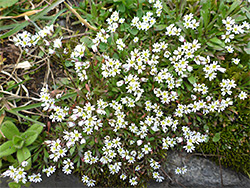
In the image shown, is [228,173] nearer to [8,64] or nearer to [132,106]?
[132,106]

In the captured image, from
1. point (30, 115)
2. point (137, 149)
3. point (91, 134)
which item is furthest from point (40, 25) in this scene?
point (137, 149)

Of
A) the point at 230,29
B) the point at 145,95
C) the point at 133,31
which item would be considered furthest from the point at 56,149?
the point at 230,29

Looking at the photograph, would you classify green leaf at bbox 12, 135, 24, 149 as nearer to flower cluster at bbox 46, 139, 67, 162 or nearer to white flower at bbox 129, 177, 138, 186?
flower cluster at bbox 46, 139, 67, 162

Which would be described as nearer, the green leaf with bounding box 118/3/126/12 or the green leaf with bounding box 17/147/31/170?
the green leaf with bounding box 17/147/31/170

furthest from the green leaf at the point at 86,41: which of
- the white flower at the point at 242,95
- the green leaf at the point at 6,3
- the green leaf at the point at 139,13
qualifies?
the white flower at the point at 242,95

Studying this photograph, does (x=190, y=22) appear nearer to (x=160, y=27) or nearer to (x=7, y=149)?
(x=160, y=27)

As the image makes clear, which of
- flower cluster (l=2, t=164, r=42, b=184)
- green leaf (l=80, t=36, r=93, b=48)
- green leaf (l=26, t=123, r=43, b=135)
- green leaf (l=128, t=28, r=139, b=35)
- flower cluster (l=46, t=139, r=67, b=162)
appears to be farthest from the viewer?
green leaf (l=80, t=36, r=93, b=48)

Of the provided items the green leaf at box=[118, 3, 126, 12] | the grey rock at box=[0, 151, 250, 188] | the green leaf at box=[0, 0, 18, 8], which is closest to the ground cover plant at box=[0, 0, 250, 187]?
the green leaf at box=[118, 3, 126, 12]
